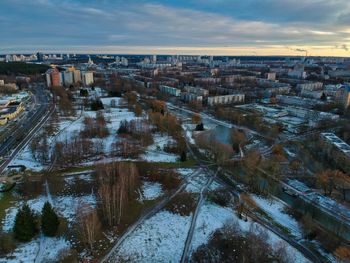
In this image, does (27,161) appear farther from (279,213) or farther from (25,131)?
(279,213)

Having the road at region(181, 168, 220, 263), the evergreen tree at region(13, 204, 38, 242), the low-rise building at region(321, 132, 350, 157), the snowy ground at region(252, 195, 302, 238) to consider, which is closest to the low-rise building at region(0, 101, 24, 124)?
the evergreen tree at region(13, 204, 38, 242)

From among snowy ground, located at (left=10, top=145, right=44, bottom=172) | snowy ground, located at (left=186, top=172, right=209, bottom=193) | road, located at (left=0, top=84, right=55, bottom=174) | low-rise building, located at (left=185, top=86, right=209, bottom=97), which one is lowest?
snowy ground, located at (left=186, top=172, right=209, bottom=193)

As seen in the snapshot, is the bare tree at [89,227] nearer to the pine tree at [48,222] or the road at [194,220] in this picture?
A: the pine tree at [48,222]

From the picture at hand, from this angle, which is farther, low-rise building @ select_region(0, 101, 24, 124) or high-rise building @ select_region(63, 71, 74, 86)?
high-rise building @ select_region(63, 71, 74, 86)

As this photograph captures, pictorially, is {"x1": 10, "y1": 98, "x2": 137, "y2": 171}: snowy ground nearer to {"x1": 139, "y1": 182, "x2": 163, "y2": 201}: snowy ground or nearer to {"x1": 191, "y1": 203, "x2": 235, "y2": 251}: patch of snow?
{"x1": 139, "y1": 182, "x2": 163, "y2": 201}: snowy ground

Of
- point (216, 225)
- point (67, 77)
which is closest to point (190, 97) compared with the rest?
point (67, 77)

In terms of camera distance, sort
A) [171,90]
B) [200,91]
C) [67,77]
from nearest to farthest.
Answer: [200,91] < [171,90] < [67,77]
